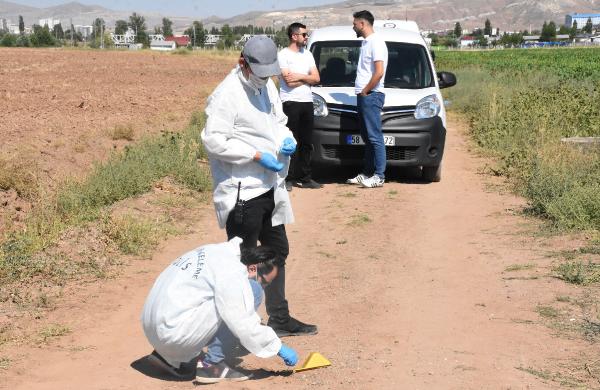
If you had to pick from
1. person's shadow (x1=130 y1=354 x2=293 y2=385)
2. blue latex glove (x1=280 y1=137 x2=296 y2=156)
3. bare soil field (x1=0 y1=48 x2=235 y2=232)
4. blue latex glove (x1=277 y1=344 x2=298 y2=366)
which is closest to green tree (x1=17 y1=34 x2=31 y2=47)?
bare soil field (x1=0 y1=48 x2=235 y2=232)

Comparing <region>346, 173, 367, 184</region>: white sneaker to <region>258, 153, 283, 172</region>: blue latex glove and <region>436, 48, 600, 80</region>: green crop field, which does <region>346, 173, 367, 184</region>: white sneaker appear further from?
<region>436, 48, 600, 80</region>: green crop field

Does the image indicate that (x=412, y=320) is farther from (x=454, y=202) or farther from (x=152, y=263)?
(x=454, y=202)

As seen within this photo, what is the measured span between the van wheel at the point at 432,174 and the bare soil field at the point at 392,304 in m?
0.23

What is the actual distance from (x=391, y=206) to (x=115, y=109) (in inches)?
558

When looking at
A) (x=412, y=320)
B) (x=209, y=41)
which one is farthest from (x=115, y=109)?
(x=209, y=41)

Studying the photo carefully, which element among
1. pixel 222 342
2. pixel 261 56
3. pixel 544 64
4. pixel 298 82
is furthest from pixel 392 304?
pixel 544 64

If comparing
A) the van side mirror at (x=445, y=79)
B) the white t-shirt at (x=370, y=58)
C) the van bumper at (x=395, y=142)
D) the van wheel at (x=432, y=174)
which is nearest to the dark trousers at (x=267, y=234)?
the white t-shirt at (x=370, y=58)

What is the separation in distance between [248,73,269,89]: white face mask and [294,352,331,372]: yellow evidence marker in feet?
5.70

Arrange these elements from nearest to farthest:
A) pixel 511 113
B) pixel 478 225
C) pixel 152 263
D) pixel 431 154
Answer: pixel 152 263, pixel 478 225, pixel 431 154, pixel 511 113

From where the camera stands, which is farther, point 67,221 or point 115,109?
point 115,109

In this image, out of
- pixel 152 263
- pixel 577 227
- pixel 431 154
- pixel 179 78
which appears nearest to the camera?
pixel 152 263

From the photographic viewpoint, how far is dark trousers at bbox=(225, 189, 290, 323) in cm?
604

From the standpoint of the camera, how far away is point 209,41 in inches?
6570

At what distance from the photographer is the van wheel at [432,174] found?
12.6 m
